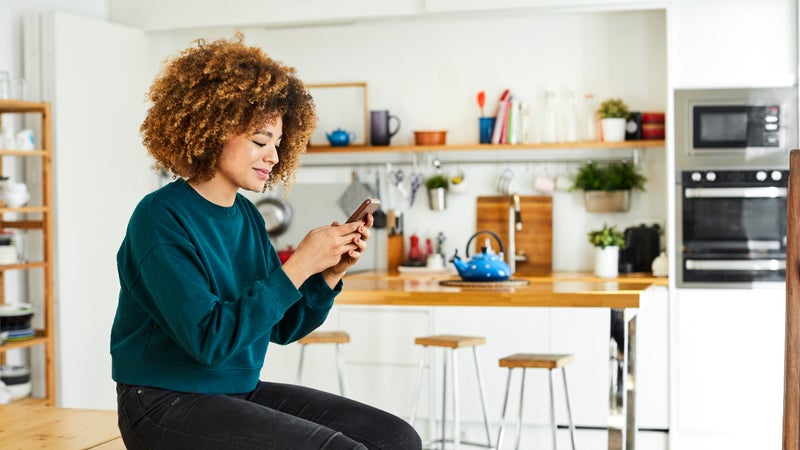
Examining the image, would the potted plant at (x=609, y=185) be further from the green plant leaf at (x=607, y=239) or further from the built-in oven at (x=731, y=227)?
the built-in oven at (x=731, y=227)

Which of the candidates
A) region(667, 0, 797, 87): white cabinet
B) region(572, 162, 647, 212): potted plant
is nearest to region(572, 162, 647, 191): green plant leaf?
region(572, 162, 647, 212): potted plant

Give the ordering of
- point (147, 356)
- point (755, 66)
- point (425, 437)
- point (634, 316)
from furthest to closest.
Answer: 1. point (425, 437)
2. point (755, 66)
3. point (634, 316)
4. point (147, 356)

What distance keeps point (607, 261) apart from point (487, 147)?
886mm

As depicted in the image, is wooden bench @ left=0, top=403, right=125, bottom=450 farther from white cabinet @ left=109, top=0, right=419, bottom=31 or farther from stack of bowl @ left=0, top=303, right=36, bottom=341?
white cabinet @ left=109, top=0, right=419, bottom=31

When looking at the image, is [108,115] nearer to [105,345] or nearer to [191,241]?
[105,345]

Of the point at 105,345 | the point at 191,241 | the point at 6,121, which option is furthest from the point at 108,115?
the point at 191,241

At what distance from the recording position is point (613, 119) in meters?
5.58

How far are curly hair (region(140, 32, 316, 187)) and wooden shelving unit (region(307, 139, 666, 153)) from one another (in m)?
3.45

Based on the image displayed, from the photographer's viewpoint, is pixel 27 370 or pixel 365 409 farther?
pixel 27 370

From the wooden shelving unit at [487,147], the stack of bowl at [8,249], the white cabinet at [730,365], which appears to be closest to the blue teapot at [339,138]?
the wooden shelving unit at [487,147]

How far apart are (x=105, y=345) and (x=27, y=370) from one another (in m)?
0.53

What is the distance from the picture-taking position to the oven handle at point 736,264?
516 centimetres

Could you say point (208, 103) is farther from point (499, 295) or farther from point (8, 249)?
point (8, 249)

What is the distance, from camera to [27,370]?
5.30 m
